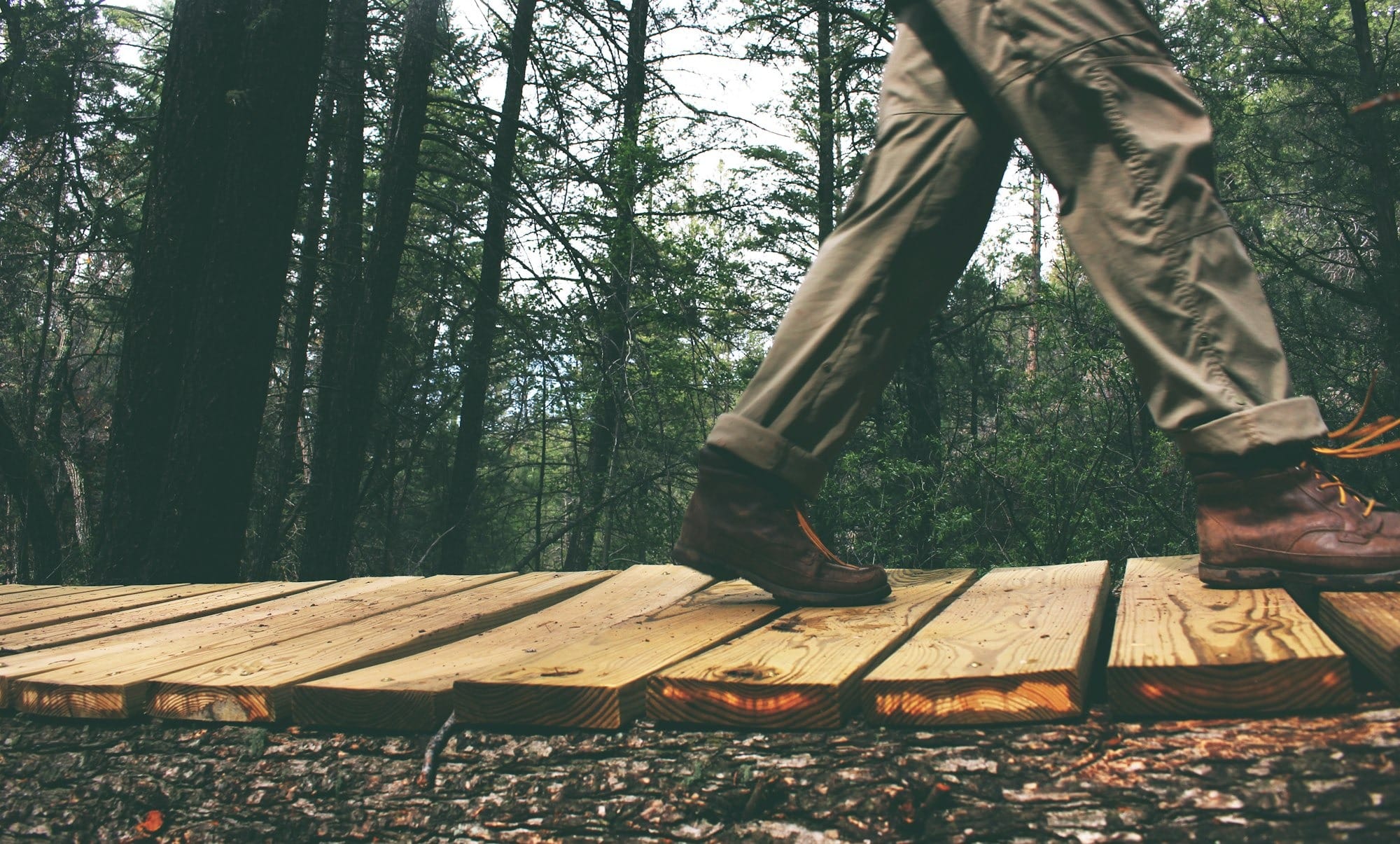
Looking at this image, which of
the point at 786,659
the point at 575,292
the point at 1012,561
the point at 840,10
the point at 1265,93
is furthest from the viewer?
the point at 1265,93

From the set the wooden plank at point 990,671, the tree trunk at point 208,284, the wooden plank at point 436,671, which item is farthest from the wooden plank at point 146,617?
the wooden plank at point 990,671

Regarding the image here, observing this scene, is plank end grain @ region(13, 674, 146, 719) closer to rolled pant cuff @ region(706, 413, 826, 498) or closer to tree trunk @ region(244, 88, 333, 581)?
rolled pant cuff @ region(706, 413, 826, 498)

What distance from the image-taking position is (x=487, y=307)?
27.9 ft

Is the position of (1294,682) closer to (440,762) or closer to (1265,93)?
(440,762)

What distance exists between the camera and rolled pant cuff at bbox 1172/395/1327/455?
5.01ft

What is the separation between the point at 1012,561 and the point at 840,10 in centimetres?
445

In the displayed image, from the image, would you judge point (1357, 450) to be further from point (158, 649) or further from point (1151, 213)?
point (158, 649)

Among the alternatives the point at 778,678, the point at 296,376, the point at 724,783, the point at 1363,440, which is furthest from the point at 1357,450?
the point at 296,376

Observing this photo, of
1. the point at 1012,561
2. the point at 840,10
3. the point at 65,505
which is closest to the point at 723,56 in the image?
the point at 840,10

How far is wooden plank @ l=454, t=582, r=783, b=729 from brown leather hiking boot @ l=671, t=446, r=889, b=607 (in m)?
0.14

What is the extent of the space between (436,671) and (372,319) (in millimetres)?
5817

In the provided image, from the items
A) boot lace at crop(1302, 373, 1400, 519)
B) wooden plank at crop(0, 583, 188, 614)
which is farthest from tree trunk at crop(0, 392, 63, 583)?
boot lace at crop(1302, 373, 1400, 519)

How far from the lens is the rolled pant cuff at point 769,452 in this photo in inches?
74.0

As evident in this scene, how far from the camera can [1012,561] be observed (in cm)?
547
